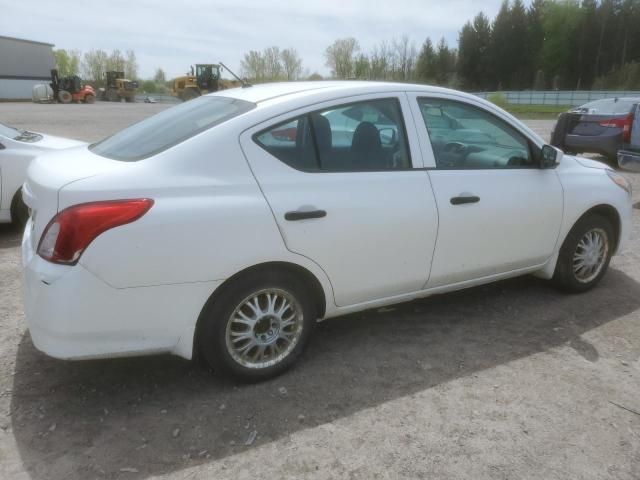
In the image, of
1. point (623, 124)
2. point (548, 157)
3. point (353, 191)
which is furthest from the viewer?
point (623, 124)

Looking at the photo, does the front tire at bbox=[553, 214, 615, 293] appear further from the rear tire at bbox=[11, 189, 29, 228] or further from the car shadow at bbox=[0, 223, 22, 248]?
the rear tire at bbox=[11, 189, 29, 228]

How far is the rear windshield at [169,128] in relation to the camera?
112 inches

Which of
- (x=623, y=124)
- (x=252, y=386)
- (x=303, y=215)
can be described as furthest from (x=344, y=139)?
(x=623, y=124)

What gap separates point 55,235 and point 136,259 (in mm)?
373

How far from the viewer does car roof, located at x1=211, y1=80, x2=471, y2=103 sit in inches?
124

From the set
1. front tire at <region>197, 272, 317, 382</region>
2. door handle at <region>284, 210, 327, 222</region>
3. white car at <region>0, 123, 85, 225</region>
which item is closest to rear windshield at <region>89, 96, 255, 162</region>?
door handle at <region>284, 210, 327, 222</region>

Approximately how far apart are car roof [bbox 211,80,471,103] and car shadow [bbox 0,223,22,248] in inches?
134

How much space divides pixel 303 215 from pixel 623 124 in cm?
1041

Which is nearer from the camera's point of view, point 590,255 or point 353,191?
point 353,191

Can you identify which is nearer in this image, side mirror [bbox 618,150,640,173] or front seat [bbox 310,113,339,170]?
front seat [bbox 310,113,339,170]

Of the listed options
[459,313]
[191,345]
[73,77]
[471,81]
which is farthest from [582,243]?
[471,81]

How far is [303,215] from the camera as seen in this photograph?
9.29 feet

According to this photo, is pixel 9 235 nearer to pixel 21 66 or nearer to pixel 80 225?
pixel 80 225

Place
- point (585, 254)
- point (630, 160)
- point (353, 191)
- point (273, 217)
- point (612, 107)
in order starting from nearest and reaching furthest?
1. point (273, 217)
2. point (353, 191)
3. point (585, 254)
4. point (630, 160)
5. point (612, 107)
